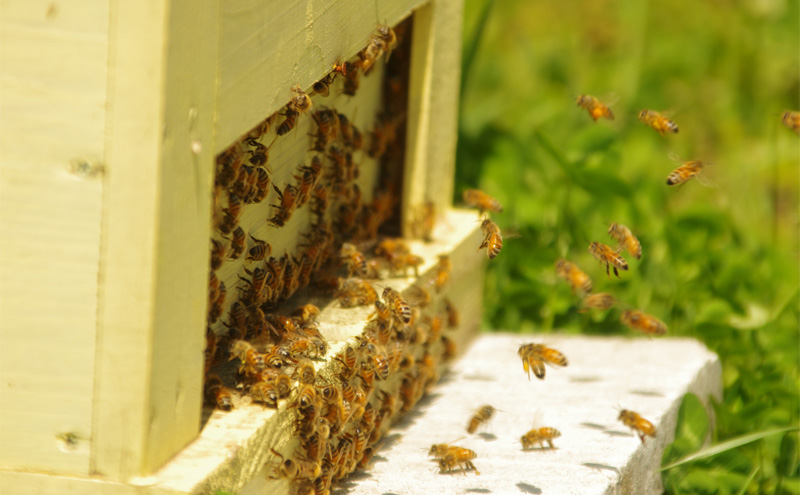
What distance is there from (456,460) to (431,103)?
5.38 ft

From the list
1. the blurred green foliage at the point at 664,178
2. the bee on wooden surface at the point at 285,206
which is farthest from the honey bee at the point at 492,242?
the blurred green foliage at the point at 664,178

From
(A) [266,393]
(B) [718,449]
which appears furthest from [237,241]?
(B) [718,449]

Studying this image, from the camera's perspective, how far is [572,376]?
14.1ft

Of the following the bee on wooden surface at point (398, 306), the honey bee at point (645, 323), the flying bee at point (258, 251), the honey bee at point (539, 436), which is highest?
the flying bee at point (258, 251)

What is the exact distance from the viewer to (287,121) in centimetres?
299

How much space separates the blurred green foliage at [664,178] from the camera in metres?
4.68

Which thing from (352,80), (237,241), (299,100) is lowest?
(237,241)

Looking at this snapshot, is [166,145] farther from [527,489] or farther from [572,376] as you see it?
[572,376]

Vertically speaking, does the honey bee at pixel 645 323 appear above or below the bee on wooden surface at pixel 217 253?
below

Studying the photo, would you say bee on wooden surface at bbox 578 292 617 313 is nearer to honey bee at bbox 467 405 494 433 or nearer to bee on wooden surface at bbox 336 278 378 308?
honey bee at bbox 467 405 494 433

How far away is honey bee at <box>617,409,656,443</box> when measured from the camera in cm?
354

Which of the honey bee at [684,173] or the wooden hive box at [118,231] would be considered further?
the honey bee at [684,173]

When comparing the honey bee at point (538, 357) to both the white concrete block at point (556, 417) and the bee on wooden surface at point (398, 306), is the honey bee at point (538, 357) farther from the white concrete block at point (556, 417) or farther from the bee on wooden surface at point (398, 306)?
the bee on wooden surface at point (398, 306)

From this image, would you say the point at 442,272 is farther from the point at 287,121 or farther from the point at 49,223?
the point at 49,223
